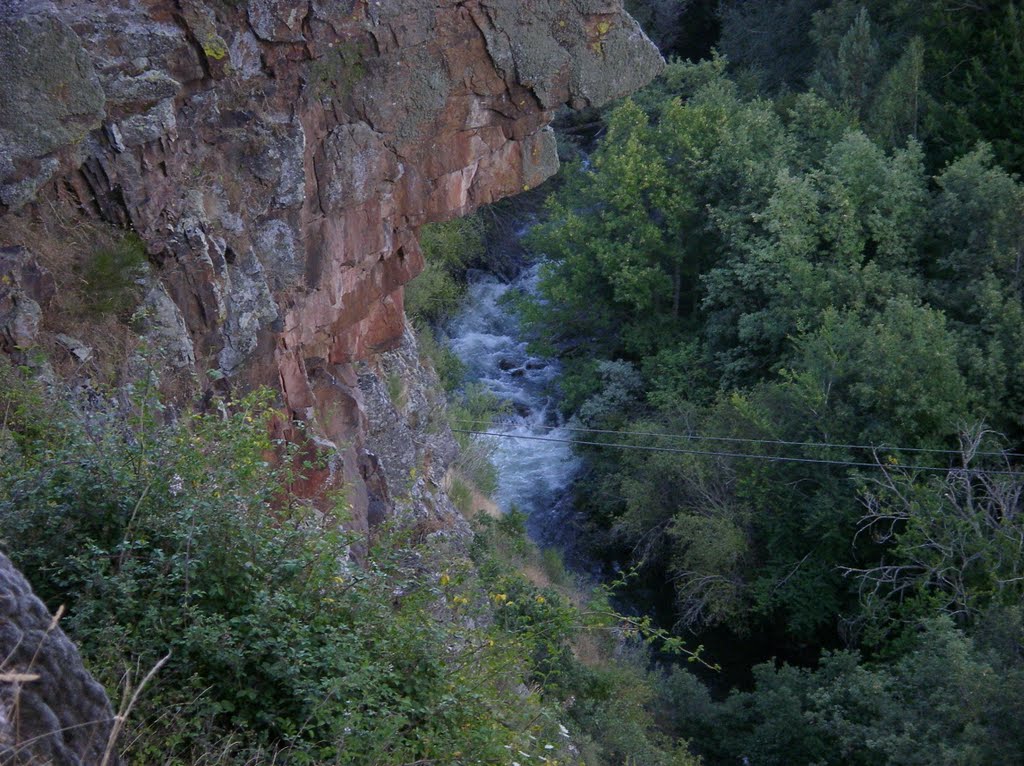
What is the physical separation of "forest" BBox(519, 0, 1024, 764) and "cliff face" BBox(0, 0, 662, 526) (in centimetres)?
661

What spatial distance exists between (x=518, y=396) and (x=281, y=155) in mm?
14918

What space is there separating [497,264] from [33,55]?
20.9 m

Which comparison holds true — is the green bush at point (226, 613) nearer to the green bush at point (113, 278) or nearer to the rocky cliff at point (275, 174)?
the rocky cliff at point (275, 174)

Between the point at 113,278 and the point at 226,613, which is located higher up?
the point at 113,278

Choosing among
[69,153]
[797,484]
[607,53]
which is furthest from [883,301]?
[69,153]

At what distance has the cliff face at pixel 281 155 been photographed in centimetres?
746

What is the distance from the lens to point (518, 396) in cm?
2431

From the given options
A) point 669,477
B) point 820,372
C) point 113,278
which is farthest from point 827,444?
point 113,278

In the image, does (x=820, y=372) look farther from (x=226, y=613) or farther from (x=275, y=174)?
(x=226, y=613)

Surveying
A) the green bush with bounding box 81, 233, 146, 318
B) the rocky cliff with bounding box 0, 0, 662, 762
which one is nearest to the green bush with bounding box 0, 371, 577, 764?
the rocky cliff with bounding box 0, 0, 662, 762

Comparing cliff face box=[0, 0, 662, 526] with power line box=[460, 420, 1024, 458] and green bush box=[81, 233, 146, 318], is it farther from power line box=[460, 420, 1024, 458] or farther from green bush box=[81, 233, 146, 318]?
power line box=[460, 420, 1024, 458]

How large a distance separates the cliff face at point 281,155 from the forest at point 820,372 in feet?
21.7

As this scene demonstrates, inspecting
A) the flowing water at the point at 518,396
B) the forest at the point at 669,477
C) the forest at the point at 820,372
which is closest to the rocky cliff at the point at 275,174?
the forest at the point at 669,477

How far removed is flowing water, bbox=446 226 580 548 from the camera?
71.6 ft
